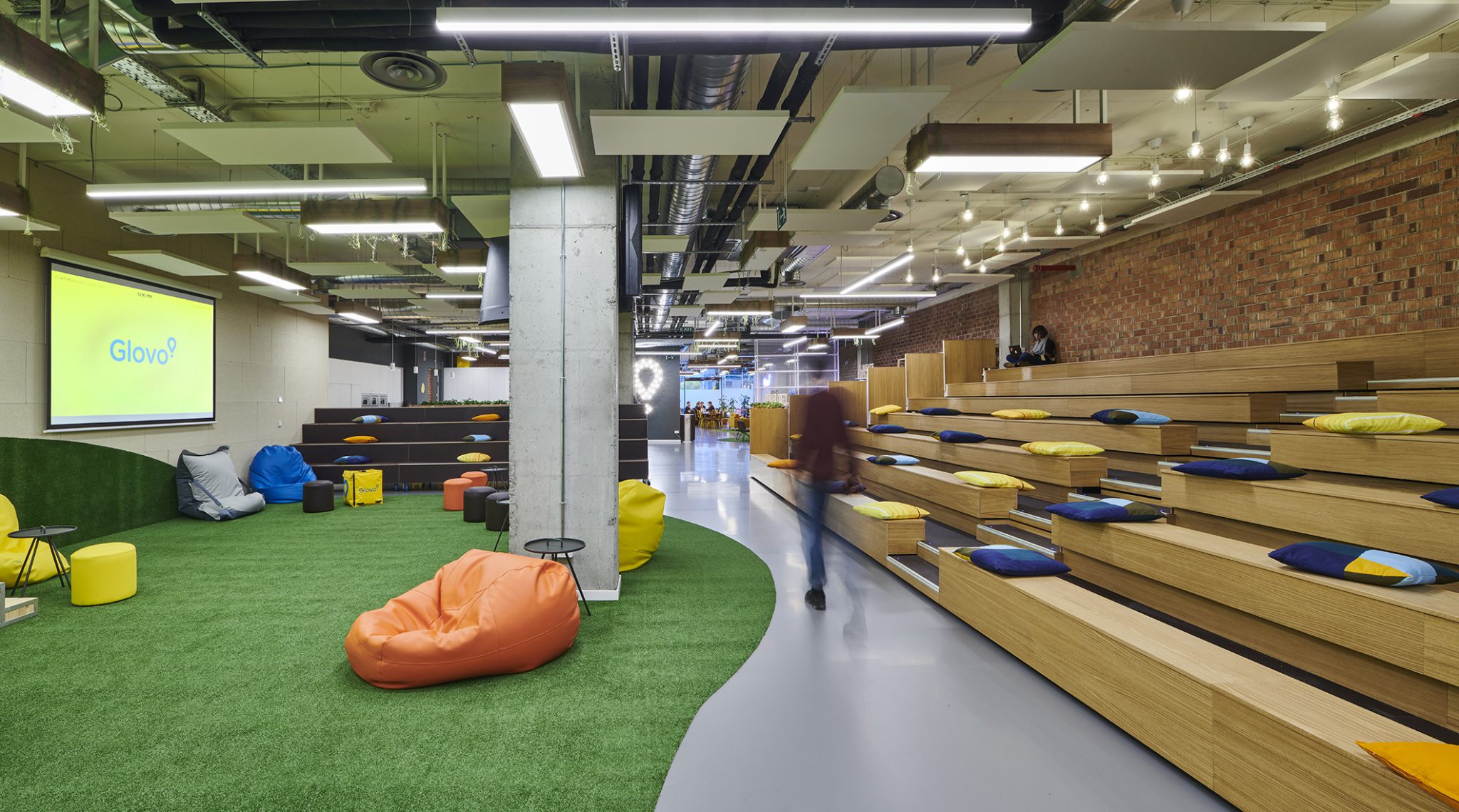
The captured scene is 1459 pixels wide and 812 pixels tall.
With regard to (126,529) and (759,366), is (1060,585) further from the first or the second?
(759,366)

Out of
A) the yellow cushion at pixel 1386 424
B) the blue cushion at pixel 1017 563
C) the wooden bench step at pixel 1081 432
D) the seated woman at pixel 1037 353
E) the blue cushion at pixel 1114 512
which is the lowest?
the blue cushion at pixel 1017 563

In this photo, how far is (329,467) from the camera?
10016mm

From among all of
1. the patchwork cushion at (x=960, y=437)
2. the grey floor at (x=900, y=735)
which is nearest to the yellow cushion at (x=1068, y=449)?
the patchwork cushion at (x=960, y=437)

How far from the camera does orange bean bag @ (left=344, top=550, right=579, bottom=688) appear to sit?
2.88m

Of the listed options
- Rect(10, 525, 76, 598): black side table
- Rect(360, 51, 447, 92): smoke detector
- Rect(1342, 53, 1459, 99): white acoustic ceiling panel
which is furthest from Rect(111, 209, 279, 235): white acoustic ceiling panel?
Rect(1342, 53, 1459, 99): white acoustic ceiling panel

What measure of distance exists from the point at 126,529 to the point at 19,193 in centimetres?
395

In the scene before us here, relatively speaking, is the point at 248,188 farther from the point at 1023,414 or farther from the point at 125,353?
the point at 1023,414

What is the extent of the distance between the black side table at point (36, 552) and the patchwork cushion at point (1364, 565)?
717 cm

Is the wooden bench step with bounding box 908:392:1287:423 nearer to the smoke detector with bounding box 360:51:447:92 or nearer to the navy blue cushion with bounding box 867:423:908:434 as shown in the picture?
the navy blue cushion with bounding box 867:423:908:434

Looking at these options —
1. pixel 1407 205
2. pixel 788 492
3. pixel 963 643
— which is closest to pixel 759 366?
pixel 788 492

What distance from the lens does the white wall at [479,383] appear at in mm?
19125

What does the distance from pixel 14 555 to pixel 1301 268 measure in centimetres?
1237

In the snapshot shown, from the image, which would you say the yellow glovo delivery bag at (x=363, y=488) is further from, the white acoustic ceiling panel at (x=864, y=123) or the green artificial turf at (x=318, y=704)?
the white acoustic ceiling panel at (x=864, y=123)

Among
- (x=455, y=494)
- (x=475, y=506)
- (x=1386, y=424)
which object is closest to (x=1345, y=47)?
(x=1386, y=424)
